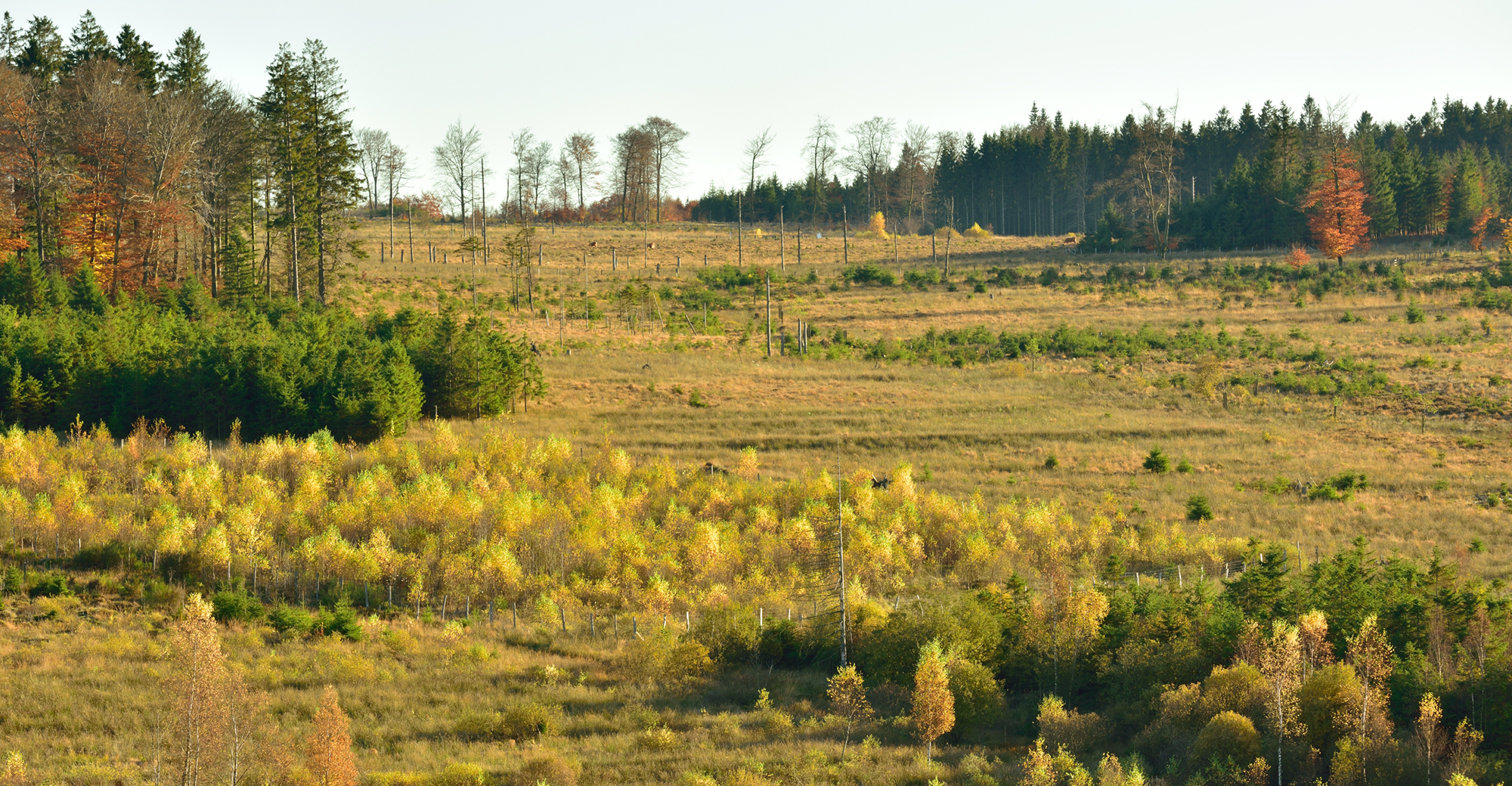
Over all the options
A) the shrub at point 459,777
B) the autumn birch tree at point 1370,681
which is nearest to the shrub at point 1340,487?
the autumn birch tree at point 1370,681

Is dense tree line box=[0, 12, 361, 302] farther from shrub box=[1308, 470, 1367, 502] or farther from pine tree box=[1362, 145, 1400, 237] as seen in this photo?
pine tree box=[1362, 145, 1400, 237]

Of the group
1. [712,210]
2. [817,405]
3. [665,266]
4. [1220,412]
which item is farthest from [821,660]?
[712,210]

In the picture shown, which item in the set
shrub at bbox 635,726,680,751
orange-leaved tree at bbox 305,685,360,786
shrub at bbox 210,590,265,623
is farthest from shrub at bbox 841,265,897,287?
orange-leaved tree at bbox 305,685,360,786

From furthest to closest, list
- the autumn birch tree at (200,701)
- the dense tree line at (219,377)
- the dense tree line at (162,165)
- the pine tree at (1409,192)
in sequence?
1. the pine tree at (1409,192)
2. the dense tree line at (162,165)
3. the dense tree line at (219,377)
4. the autumn birch tree at (200,701)

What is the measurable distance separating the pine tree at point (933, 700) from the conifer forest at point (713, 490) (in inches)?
3.9

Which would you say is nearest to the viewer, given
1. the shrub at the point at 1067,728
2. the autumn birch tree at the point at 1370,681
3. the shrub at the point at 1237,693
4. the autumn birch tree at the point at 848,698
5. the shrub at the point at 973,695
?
the autumn birch tree at the point at 1370,681

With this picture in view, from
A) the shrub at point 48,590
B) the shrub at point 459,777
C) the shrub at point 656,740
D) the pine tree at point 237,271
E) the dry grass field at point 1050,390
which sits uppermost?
the pine tree at point 237,271

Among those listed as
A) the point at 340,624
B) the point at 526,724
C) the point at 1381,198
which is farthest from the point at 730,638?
the point at 1381,198

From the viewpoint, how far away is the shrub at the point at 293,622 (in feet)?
99.9

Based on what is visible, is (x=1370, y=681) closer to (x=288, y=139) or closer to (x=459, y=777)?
(x=459, y=777)

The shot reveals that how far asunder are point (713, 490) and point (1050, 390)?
2849 centimetres

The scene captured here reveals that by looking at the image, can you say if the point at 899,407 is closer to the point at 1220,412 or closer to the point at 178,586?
the point at 1220,412

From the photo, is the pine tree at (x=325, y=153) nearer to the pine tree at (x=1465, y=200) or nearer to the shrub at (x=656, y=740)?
the shrub at (x=656, y=740)

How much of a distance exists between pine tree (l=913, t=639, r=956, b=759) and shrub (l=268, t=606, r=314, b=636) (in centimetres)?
1789
